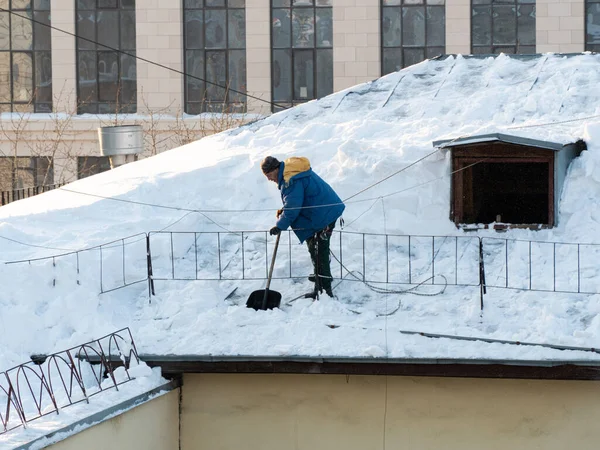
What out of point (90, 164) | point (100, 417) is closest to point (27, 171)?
point (90, 164)

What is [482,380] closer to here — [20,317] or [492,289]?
[492,289]

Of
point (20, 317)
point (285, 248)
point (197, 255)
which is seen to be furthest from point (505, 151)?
point (20, 317)

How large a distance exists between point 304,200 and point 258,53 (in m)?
18.2

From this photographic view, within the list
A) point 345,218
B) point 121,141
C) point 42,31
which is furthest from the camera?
point 42,31

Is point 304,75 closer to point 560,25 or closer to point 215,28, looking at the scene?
point 215,28

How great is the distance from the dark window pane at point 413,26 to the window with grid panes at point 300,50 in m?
1.67

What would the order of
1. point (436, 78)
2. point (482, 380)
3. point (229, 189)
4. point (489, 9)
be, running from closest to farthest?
1. point (482, 380)
2. point (229, 189)
3. point (436, 78)
4. point (489, 9)

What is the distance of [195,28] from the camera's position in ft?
98.2

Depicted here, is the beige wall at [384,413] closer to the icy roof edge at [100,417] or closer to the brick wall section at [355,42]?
the icy roof edge at [100,417]

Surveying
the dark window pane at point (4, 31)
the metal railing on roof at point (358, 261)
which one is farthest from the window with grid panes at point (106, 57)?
the metal railing on roof at point (358, 261)

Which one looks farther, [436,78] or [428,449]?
[436,78]

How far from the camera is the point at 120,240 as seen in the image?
508 inches

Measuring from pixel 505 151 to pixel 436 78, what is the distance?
3.98 meters

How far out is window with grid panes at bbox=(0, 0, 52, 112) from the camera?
1206 inches
